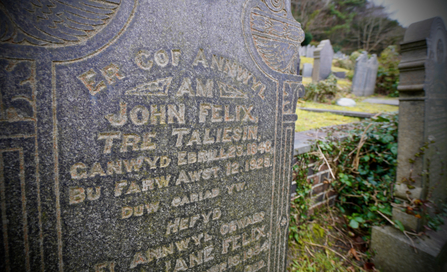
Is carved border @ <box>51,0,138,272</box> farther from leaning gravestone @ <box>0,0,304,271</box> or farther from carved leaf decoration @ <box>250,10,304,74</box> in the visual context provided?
carved leaf decoration @ <box>250,10,304,74</box>

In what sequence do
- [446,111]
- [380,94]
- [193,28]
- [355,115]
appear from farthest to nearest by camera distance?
[380,94] < [355,115] < [446,111] < [193,28]

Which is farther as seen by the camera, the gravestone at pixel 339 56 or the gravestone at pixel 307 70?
the gravestone at pixel 339 56

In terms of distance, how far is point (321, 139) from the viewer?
2.79 meters

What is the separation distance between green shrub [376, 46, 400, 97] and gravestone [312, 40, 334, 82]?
2678mm

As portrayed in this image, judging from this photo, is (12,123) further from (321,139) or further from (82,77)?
(321,139)

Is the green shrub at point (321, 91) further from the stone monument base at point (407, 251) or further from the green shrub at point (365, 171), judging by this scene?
the stone monument base at point (407, 251)


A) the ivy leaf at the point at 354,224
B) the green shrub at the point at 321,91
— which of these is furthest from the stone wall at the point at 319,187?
the green shrub at the point at 321,91

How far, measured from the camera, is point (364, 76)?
1009 centimetres

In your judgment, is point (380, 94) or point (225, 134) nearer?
point (225, 134)

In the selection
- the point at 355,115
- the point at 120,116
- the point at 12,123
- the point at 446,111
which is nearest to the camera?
the point at 12,123

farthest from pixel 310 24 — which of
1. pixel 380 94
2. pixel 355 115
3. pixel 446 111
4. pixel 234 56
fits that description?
pixel 234 56

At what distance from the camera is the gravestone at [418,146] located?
2225 millimetres

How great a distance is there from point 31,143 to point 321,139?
2.83 m

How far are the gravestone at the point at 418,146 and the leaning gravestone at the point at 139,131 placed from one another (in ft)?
5.78
